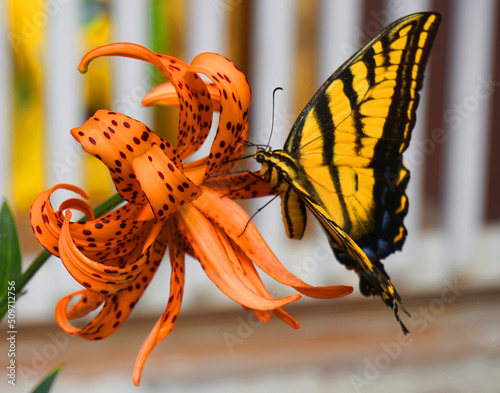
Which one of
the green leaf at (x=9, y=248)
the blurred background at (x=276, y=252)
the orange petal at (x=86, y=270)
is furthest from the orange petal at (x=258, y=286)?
the blurred background at (x=276, y=252)

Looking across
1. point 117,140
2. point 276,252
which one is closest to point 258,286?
point 117,140

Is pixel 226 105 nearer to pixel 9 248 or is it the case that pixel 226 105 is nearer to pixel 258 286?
pixel 258 286

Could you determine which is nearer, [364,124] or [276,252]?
[364,124]

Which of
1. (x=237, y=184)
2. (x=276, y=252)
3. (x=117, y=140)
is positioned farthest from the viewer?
(x=276, y=252)

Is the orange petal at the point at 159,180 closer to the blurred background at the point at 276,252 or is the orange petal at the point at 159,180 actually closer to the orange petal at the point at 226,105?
the orange petal at the point at 226,105

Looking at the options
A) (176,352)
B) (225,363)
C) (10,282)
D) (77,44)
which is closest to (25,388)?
(176,352)

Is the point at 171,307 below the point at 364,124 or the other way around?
below
